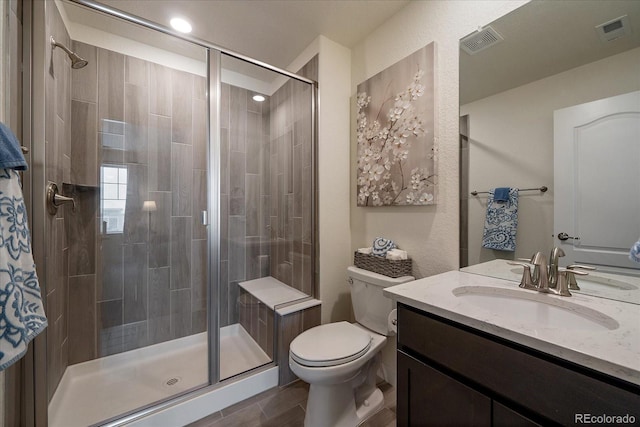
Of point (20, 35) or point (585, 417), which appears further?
point (20, 35)

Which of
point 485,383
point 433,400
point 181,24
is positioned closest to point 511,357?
point 485,383

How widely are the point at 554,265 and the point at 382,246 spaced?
0.80 metres

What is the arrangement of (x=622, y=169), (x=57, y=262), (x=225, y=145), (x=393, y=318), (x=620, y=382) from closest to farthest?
(x=620, y=382), (x=622, y=169), (x=393, y=318), (x=57, y=262), (x=225, y=145)

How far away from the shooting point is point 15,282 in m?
0.67

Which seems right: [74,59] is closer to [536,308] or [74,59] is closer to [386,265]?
[386,265]

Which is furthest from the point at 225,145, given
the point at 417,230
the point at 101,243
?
the point at 417,230

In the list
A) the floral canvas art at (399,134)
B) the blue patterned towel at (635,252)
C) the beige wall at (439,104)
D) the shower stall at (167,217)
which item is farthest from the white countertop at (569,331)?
the shower stall at (167,217)

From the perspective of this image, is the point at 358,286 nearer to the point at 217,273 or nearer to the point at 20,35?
the point at 217,273

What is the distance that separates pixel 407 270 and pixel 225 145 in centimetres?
154

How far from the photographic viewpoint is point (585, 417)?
56 cm

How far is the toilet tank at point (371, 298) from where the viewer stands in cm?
142

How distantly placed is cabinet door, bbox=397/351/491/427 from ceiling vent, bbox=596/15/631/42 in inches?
52.2

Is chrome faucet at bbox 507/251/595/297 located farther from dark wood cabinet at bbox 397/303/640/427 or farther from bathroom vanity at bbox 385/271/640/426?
dark wood cabinet at bbox 397/303/640/427

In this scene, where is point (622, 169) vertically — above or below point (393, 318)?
above
